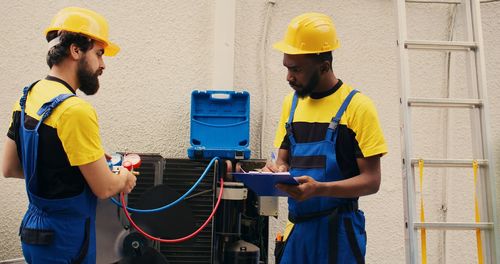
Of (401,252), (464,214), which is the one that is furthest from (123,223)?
(464,214)

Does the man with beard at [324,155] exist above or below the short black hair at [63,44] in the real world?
below

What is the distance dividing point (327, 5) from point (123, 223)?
7.23 feet

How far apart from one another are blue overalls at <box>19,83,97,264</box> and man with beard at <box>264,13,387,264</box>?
803mm

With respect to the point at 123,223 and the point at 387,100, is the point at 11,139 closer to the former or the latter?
the point at 123,223

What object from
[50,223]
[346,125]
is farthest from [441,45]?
[50,223]

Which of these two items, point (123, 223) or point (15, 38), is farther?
point (15, 38)

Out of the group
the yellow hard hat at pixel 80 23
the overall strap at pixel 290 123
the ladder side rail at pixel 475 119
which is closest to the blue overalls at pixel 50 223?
the yellow hard hat at pixel 80 23

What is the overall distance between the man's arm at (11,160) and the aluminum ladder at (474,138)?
1.78 m

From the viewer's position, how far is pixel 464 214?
3.44 metres

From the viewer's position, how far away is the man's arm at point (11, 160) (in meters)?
1.97

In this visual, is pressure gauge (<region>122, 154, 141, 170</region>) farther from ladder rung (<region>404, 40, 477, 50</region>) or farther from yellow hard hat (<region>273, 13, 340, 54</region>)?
ladder rung (<region>404, 40, 477, 50</region>)

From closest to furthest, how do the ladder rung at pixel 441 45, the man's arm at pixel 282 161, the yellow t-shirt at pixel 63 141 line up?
the yellow t-shirt at pixel 63 141, the man's arm at pixel 282 161, the ladder rung at pixel 441 45

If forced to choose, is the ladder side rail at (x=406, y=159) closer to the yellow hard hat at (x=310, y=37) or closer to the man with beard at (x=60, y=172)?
the yellow hard hat at (x=310, y=37)

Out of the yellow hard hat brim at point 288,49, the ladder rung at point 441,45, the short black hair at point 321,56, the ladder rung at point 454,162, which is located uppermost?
the ladder rung at point 441,45
